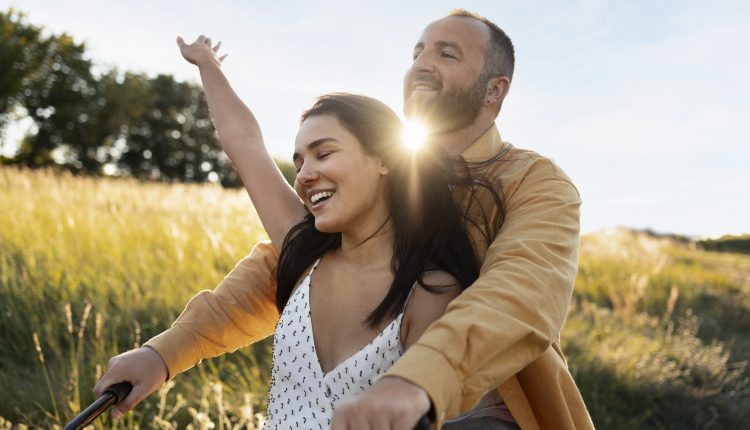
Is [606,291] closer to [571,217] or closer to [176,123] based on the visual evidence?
[571,217]

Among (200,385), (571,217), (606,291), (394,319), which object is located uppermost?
(571,217)

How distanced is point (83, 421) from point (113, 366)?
1.07 ft

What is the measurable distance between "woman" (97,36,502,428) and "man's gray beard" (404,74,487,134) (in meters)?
0.63

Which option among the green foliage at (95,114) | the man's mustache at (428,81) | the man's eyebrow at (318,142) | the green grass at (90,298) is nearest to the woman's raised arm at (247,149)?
the man's eyebrow at (318,142)

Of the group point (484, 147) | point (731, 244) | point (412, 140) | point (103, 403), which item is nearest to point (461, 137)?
point (484, 147)

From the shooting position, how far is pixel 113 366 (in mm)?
1951

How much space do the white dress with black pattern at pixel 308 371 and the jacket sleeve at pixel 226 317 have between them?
0.26m

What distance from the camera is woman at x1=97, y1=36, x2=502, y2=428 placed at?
1.77m

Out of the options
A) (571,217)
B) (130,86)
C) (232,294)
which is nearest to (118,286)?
(232,294)

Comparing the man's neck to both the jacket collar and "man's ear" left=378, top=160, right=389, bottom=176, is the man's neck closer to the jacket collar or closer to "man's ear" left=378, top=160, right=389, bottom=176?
the jacket collar

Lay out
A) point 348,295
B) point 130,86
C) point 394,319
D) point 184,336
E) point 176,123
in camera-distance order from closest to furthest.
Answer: point 394,319
point 348,295
point 184,336
point 130,86
point 176,123

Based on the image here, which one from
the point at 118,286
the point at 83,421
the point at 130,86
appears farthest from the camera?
the point at 130,86

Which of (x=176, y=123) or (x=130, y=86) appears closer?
(x=130, y=86)

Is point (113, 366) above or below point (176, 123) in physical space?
below
